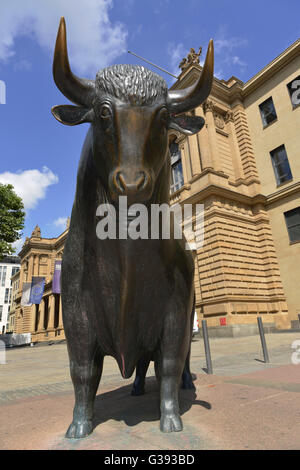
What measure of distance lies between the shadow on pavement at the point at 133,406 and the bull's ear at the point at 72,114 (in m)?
1.84

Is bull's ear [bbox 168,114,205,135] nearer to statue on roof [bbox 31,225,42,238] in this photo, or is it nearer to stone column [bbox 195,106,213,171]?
stone column [bbox 195,106,213,171]

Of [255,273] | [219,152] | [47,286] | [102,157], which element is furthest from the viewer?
[47,286]

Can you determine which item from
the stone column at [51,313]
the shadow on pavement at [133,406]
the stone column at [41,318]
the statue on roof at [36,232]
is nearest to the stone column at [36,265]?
the statue on roof at [36,232]

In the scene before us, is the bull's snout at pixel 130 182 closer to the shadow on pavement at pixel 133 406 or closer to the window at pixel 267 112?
the shadow on pavement at pixel 133 406

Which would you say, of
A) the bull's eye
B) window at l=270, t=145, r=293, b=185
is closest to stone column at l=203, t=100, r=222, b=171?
window at l=270, t=145, r=293, b=185

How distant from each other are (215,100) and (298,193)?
9.33m

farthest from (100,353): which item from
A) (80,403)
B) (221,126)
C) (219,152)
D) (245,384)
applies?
(221,126)

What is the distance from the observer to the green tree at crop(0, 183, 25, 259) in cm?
1959

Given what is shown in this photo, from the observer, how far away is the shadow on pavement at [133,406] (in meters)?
1.85

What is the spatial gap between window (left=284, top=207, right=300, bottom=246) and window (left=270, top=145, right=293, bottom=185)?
2248mm

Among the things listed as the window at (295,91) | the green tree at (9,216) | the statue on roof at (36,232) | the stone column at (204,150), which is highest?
the statue on roof at (36,232)

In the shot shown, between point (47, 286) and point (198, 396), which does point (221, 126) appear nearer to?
point (198, 396)

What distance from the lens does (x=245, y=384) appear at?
9.53ft

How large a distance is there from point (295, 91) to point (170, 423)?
2174 centimetres
